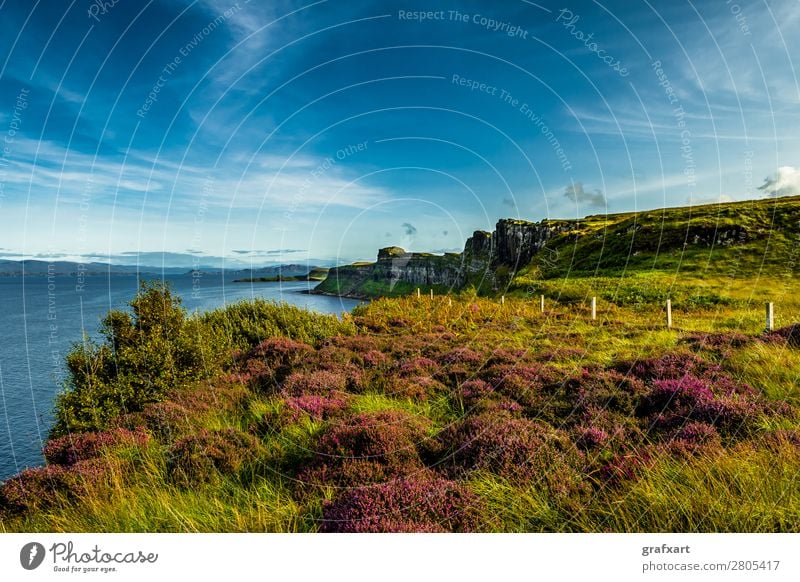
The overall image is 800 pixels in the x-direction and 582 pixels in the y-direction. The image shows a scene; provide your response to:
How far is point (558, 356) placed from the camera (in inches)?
389

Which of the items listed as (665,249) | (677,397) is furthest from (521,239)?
(677,397)

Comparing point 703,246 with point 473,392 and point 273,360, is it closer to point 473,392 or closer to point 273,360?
point 473,392

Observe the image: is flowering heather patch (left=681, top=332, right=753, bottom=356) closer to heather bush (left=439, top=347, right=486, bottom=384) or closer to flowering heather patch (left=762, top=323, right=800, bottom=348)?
flowering heather patch (left=762, top=323, right=800, bottom=348)

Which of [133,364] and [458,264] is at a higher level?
[458,264]

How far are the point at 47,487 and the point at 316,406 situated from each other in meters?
3.13

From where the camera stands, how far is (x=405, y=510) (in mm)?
3125

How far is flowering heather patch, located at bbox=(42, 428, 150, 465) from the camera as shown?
527 cm

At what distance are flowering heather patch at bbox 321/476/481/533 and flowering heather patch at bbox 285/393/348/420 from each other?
266 centimetres

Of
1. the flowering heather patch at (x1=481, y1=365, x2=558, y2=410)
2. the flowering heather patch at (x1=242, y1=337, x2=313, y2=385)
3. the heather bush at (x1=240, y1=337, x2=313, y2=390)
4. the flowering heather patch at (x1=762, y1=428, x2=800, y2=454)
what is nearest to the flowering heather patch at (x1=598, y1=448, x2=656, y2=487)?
the flowering heather patch at (x1=762, y1=428, x2=800, y2=454)

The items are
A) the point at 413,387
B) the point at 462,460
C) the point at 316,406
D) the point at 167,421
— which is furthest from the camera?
the point at 413,387

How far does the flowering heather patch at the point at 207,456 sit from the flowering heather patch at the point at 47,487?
2.49 ft

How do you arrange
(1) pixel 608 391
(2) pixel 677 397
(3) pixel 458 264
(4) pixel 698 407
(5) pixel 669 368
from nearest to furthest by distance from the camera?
(4) pixel 698 407
(2) pixel 677 397
(1) pixel 608 391
(5) pixel 669 368
(3) pixel 458 264
